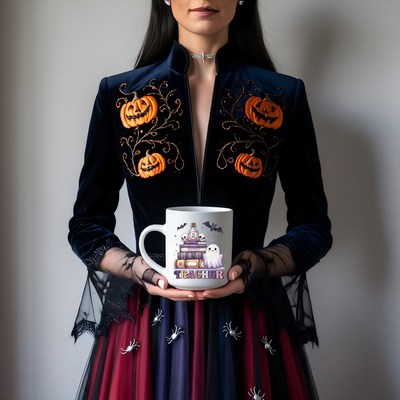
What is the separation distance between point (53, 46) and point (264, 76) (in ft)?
2.14

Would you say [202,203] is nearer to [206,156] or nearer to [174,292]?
[206,156]

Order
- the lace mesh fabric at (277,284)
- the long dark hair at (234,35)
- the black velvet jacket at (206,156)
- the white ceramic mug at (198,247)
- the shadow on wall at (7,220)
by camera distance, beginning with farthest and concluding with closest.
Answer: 1. the shadow on wall at (7,220)
2. the long dark hair at (234,35)
3. the black velvet jacket at (206,156)
4. the lace mesh fabric at (277,284)
5. the white ceramic mug at (198,247)

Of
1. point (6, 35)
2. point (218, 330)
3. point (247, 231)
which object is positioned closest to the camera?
point (218, 330)

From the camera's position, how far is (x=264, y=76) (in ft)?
3.23

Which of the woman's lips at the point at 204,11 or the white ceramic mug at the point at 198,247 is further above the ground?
the woman's lips at the point at 204,11

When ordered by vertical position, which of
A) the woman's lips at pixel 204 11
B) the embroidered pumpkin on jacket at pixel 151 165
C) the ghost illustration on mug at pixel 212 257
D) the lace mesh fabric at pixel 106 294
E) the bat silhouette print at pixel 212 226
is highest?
the woman's lips at pixel 204 11

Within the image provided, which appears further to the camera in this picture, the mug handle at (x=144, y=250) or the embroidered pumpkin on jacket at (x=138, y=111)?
the embroidered pumpkin on jacket at (x=138, y=111)

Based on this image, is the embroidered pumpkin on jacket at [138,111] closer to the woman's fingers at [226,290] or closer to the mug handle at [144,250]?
the mug handle at [144,250]

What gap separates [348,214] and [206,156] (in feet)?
1.98

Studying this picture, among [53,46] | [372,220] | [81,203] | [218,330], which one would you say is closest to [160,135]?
[81,203]

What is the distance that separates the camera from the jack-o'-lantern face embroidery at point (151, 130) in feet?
2.95

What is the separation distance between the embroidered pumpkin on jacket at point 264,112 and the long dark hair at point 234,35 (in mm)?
160

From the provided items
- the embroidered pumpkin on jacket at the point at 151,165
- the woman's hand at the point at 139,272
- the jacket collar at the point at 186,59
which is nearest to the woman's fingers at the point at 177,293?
the woman's hand at the point at 139,272

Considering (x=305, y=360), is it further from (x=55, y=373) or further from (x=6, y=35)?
(x=6, y=35)
